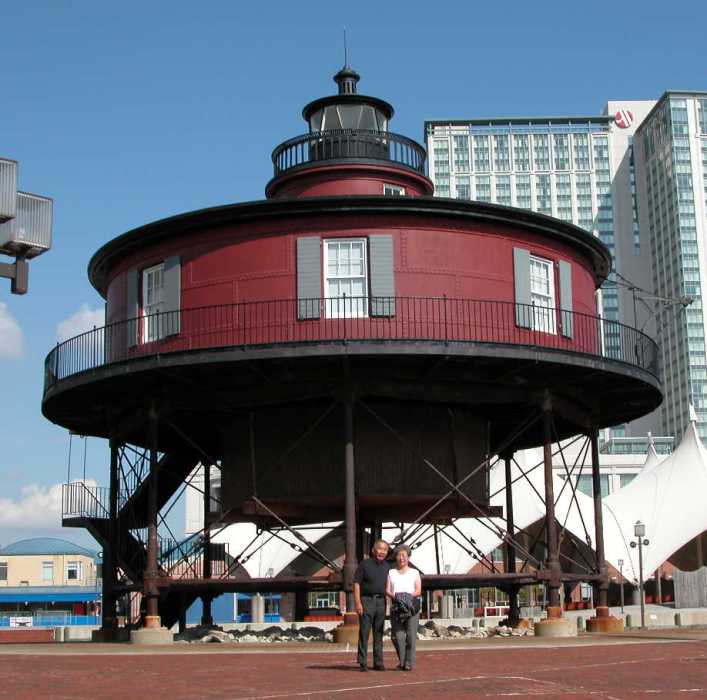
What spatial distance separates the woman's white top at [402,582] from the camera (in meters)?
15.6

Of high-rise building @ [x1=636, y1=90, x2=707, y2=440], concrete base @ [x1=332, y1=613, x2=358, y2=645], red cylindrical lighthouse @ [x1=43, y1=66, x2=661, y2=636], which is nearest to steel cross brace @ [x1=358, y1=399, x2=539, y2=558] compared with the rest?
red cylindrical lighthouse @ [x1=43, y1=66, x2=661, y2=636]

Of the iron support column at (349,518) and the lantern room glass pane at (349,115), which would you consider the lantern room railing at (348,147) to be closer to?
the lantern room glass pane at (349,115)

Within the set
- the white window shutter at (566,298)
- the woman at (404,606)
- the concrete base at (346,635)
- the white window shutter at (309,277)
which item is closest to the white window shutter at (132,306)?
the white window shutter at (309,277)

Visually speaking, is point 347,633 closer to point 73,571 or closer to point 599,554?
point 599,554

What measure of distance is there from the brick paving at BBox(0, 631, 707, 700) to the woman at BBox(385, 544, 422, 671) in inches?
12.9

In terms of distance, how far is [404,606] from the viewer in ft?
50.7

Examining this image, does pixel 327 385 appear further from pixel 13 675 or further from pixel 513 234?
pixel 13 675

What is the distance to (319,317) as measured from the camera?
26578 mm

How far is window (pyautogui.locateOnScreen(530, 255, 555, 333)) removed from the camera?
28219 millimetres

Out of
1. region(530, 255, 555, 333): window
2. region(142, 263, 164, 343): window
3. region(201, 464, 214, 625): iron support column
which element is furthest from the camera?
region(201, 464, 214, 625): iron support column

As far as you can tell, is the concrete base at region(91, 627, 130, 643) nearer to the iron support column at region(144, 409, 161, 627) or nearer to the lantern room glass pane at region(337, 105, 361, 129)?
the iron support column at region(144, 409, 161, 627)

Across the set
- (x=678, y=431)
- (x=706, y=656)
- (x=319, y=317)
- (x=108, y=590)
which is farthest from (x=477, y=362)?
(x=678, y=431)

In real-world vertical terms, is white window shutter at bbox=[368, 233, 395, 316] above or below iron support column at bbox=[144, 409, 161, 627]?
above

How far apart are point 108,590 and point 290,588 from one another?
16.8ft
